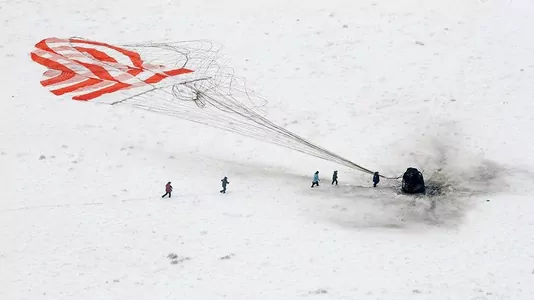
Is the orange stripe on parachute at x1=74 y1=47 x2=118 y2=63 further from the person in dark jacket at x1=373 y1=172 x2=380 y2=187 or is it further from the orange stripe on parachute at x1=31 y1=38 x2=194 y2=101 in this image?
the person in dark jacket at x1=373 y1=172 x2=380 y2=187

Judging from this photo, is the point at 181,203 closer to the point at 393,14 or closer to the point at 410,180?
the point at 410,180

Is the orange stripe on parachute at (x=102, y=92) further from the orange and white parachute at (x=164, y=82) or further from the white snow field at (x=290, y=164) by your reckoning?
the white snow field at (x=290, y=164)

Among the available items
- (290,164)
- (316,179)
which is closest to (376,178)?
(316,179)

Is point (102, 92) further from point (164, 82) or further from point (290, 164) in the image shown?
point (290, 164)

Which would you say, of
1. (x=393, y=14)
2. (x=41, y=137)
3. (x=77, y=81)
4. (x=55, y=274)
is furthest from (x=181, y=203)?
(x=393, y=14)

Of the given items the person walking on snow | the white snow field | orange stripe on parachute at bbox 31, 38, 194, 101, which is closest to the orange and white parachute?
orange stripe on parachute at bbox 31, 38, 194, 101

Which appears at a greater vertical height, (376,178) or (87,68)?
(87,68)

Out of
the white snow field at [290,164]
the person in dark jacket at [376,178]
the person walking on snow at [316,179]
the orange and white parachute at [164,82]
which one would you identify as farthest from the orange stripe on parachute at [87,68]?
the person in dark jacket at [376,178]
